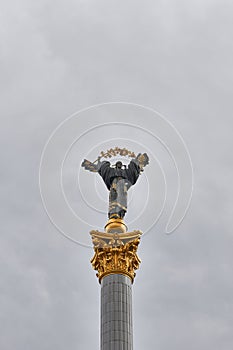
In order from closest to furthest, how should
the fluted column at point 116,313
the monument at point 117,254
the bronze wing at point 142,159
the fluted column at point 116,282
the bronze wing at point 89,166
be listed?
1. the fluted column at point 116,313
2. the fluted column at point 116,282
3. the monument at point 117,254
4. the bronze wing at point 89,166
5. the bronze wing at point 142,159

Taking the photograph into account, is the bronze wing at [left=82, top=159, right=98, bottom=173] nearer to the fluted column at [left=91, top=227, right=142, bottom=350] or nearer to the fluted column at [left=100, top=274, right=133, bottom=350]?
the fluted column at [left=91, top=227, right=142, bottom=350]

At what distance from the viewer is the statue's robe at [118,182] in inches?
2379

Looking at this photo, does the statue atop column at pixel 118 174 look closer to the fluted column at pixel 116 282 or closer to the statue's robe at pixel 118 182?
the statue's robe at pixel 118 182

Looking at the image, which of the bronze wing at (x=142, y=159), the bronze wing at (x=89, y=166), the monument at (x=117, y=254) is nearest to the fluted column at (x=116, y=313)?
the monument at (x=117, y=254)

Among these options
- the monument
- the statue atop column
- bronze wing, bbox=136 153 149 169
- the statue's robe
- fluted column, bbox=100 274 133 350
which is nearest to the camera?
fluted column, bbox=100 274 133 350

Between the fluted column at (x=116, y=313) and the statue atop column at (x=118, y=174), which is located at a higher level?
the statue atop column at (x=118, y=174)

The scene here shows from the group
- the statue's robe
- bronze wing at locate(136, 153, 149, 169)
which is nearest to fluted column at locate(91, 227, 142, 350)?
the statue's robe

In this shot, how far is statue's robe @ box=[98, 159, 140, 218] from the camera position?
60.4 metres

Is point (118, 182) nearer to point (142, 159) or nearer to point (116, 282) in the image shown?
point (142, 159)

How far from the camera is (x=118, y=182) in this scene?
2468 inches

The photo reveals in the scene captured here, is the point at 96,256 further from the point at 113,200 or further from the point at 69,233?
the point at 113,200

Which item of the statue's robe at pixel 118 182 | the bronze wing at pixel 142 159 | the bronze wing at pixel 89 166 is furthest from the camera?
the bronze wing at pixel 142 159

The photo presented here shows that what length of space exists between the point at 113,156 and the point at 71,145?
5179 millimetres

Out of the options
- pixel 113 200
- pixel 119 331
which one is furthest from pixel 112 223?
pixel 119 331
